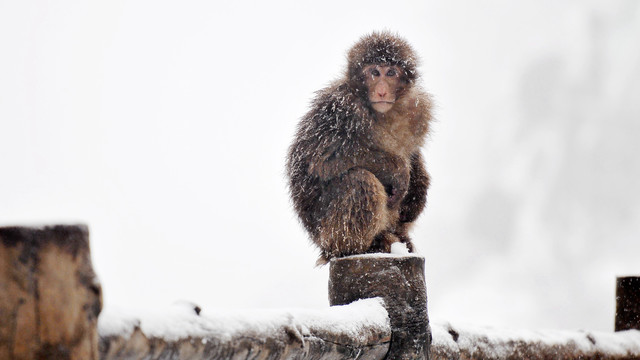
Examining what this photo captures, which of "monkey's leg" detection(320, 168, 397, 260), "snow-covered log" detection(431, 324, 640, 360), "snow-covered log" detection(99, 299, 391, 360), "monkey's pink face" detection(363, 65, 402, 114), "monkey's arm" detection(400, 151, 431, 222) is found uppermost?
"monkey's pink face" detection(363, 65, 402, 114)

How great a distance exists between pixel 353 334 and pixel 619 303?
7.60ft

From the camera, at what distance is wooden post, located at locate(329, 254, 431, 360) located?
7.19 feet

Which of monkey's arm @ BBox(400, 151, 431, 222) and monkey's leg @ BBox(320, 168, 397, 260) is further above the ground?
monkey's arm @ BBox(400, 151, 431, 222)

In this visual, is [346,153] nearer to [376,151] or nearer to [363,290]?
[376,151]

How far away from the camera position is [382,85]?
3.10m

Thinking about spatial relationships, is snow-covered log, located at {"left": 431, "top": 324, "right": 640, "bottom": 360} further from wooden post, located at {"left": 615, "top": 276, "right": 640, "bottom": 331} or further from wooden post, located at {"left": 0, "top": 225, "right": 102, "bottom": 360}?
wooden post, located at {"left": 0, "top": 225, "right": 102, "bottom": 360}

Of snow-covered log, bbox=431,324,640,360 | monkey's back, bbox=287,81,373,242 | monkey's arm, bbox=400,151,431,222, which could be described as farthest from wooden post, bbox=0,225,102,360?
monkey's arm, bbox=400,151,431,222

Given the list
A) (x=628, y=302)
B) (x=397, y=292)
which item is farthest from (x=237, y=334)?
(x=628, y=302)

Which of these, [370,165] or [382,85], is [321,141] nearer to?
[370,165]

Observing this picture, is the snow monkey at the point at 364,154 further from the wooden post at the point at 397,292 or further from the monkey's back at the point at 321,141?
the wooden post at the point at 397,292

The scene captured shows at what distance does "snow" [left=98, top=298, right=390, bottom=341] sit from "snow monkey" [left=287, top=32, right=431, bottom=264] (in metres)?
0.85

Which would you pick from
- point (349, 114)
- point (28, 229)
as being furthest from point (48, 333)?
point (349, 114)

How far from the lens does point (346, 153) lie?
2971 millimetres

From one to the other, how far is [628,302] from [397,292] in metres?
1.91
